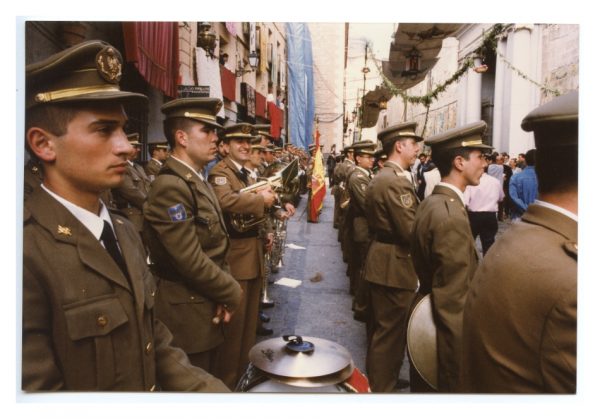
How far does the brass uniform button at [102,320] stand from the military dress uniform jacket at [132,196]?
4.56 m

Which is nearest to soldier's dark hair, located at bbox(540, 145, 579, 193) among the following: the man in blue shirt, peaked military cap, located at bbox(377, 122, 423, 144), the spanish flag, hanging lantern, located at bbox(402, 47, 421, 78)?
peaked military cap, located at bbox(377, 122, 423, 144)

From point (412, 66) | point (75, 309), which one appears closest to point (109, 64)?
point (75, 309)

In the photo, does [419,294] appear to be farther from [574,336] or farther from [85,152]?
[85,152]

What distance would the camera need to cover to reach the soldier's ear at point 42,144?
1.64 meters

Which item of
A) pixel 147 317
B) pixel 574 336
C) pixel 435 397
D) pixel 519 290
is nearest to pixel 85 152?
pixel 147 317

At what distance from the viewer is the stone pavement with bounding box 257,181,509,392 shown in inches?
199

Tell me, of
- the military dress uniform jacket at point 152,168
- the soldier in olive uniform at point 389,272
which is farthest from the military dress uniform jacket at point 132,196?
the soldier in olive uniform at point 389,272

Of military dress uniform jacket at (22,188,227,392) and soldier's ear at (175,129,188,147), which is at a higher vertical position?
soldier's ear at (175,129,188,147)

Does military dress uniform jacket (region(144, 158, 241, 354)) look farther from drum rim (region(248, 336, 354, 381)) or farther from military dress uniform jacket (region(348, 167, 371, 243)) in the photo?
military dress uniform jacket (region(348, 167, 371, 243))

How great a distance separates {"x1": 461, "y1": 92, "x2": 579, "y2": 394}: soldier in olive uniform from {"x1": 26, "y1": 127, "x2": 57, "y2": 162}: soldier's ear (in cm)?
160

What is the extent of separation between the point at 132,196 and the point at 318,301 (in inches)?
111

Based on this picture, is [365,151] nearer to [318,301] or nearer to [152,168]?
[318,301]

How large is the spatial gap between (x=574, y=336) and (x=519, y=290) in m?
0.20
